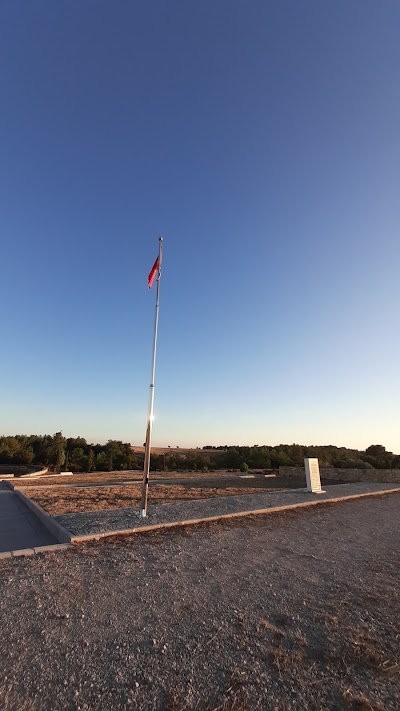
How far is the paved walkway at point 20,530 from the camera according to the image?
7508 millimetres

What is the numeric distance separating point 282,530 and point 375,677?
6.15m

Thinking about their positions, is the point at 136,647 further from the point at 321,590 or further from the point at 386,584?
the point at 386,584

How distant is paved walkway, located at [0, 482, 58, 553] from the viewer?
24.6 feet

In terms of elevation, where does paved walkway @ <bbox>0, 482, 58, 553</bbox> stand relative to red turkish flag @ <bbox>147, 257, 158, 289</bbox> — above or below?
below

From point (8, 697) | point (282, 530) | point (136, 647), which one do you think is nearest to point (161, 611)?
point (136, 647)

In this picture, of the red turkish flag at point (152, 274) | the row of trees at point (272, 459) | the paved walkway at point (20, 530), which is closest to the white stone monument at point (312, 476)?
the red turkish flag at point (152, 274)

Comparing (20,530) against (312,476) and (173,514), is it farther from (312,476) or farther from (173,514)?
(312,476)

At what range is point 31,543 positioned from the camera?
757 centimetres

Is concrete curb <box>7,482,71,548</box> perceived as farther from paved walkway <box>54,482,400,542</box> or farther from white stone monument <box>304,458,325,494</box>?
white stone monument <box>304,458,325,494</box>

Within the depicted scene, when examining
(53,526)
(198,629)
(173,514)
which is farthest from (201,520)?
(198,629)

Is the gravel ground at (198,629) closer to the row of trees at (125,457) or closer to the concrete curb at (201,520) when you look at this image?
the concrete curb at (201,520)

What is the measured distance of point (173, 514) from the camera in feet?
33.0

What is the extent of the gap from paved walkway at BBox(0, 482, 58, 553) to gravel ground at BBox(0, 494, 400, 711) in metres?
1.44

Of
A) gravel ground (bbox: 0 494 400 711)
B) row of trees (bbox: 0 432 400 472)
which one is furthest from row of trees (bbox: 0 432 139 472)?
gravel ground (bbox: 0 494 400 711)
